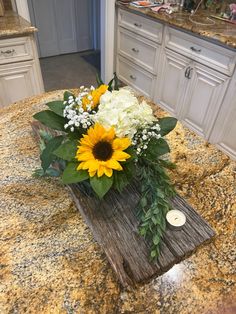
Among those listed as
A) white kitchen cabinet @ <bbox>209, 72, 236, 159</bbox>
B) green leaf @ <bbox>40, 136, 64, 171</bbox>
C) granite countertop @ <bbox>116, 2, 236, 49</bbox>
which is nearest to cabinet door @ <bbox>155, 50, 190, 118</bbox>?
granite countertop @ <bbox>116, 2, 236, 49</bbox>

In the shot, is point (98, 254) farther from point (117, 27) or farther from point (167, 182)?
point (117, 27)

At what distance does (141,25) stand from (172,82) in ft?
2.13

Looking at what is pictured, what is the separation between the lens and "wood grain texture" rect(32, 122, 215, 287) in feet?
2.21

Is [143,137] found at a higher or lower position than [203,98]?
higher

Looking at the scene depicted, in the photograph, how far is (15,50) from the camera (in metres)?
2.00

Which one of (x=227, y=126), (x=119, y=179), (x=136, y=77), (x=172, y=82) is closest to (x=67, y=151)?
(x=119, y=179)

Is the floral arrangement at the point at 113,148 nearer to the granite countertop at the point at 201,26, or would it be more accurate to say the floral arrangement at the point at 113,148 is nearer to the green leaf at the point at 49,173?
the green leaf at the point at 49,173

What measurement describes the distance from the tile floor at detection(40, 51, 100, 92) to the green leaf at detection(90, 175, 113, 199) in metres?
2.88

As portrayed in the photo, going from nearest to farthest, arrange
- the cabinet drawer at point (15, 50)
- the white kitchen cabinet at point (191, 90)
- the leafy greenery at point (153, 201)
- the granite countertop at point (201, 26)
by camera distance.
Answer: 1. the leafy greenery at point (153, 201)
2. the granite countertop at point (201, 26)
3. the cabinet drawer at point (15, 50)
4. the white kitchen cabinet at point (191, 90)

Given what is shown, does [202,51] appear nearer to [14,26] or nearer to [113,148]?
[14,26]

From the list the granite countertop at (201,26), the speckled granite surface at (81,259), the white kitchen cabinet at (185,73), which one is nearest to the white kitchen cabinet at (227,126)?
the white kitchen cabinet at (185,73)

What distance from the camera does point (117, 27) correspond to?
9.41 ft

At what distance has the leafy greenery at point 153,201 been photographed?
727 mm

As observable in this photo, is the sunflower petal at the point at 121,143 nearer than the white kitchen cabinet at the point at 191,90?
Yes
